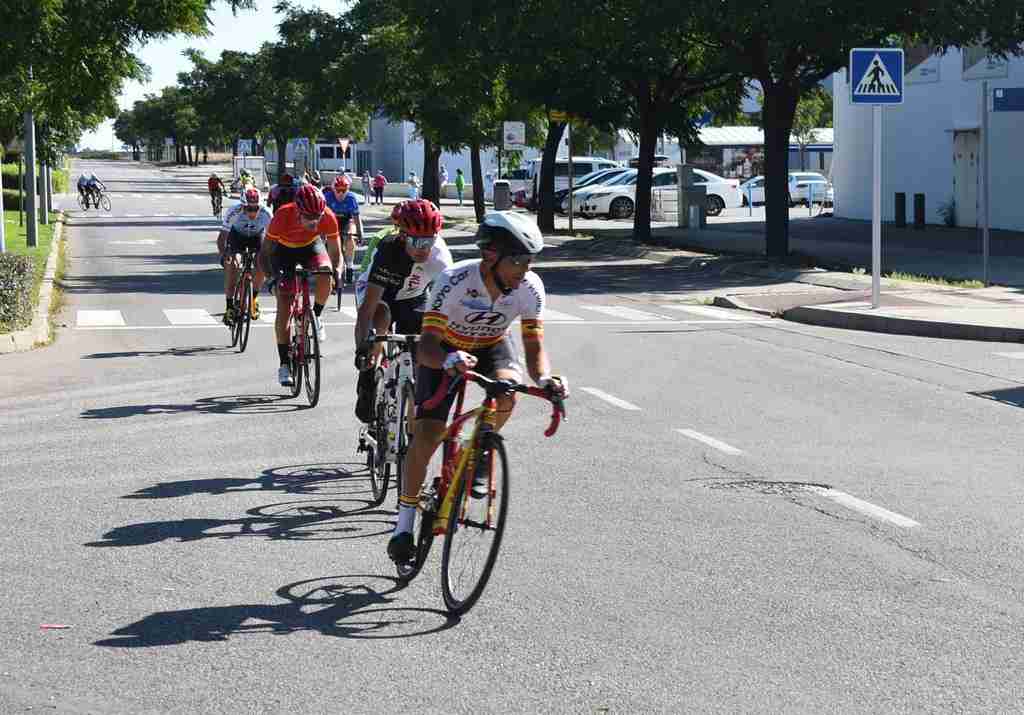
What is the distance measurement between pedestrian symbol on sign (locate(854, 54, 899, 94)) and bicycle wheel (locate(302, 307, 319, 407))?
964 cm

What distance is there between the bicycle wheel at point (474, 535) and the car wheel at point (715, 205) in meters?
49.1

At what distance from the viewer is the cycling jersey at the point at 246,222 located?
16594 mm

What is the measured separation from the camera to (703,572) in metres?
7.07

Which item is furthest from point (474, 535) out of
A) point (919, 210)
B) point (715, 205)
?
point (715, 205)

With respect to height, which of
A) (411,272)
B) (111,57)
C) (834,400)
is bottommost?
(834,400)

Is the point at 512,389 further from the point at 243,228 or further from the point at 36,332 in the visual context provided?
the point at 36,332

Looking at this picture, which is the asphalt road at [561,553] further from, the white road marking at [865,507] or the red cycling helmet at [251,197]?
the red cycling helmet at [251,197]

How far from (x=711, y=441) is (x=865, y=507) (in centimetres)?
240

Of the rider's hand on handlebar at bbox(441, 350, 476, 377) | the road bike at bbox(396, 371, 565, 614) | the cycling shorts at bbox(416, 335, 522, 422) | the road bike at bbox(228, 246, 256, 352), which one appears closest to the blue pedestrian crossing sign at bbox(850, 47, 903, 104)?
the road bike at bbox(228, 246, 256, 352)

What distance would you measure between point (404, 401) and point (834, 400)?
5.90 meters

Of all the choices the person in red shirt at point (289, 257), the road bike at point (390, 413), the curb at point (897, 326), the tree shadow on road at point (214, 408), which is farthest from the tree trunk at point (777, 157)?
the road bike at point (390, 413)

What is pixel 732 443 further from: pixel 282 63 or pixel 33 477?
pixel 282 63

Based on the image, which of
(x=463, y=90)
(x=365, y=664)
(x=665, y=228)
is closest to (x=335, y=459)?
(x=365, y=664)

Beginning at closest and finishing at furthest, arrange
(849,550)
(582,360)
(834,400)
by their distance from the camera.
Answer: (849,550) → (834,400) → (582,360)
